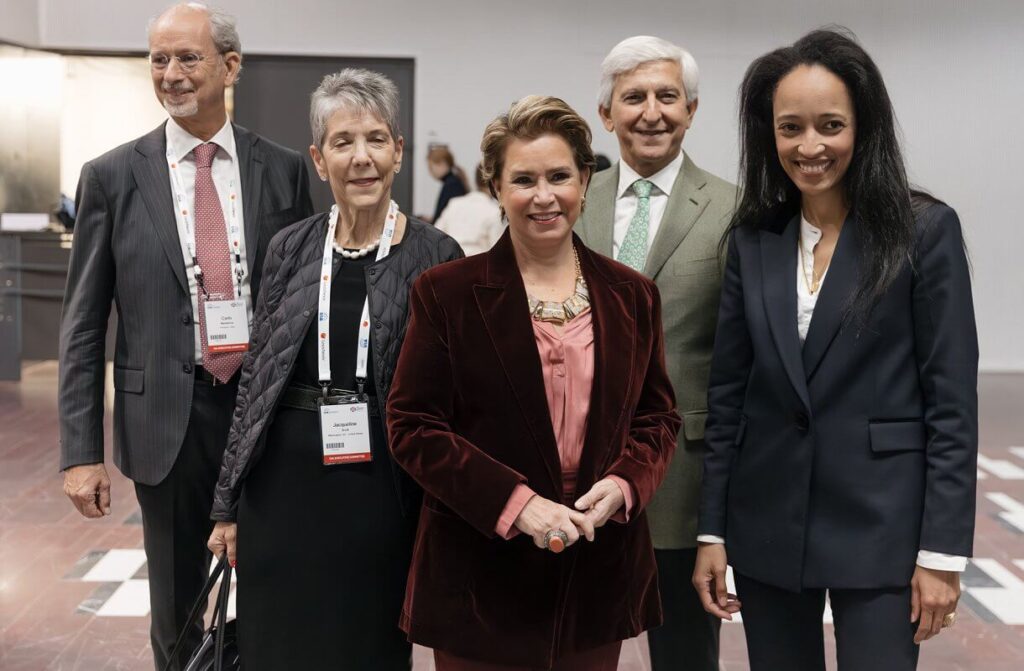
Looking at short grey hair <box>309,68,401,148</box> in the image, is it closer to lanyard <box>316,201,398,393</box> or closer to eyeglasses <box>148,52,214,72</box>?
lanyard <box>316,201,398,393</box>

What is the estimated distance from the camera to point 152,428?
250 centimetres

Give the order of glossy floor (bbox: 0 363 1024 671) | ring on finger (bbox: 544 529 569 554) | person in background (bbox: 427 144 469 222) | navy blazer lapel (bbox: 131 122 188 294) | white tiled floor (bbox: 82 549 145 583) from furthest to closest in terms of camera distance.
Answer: person in background (bbox: 427 144 469 222)
white tiled floor (bbox: 82 549 145 583)
glossy floor (bbox: 0 363 1024 671)
navy blazer lapel (bbox: 131 122 188 294)
ring on finger (bbox: 544 529 569 554)

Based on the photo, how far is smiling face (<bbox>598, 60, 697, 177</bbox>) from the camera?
243cm

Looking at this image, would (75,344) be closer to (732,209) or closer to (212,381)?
(212,381)

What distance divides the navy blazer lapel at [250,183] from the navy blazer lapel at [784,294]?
1.21 m

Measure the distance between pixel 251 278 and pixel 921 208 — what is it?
149 centimetres

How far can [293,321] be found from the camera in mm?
2148

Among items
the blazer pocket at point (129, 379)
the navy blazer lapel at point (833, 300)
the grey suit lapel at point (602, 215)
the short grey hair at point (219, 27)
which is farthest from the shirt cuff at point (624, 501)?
the short grey hair at point (219, 27)

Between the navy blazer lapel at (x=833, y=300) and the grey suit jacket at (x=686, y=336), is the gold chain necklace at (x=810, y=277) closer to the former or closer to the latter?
the navy blazer lapel at (x=833, y=300)

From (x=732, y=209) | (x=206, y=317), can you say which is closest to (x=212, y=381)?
(x=206, y=317)

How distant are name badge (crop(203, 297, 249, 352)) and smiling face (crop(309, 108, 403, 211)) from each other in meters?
0.46

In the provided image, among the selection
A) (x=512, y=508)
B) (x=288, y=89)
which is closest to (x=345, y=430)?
(x=512, y=508)

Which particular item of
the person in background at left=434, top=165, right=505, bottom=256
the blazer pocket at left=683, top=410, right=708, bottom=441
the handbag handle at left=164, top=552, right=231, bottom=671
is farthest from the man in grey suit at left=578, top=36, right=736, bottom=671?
the person in background at left=434, top=165, right=505, bottom=256

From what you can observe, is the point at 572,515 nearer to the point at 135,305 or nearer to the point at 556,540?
the point at 556,540
